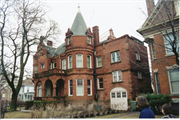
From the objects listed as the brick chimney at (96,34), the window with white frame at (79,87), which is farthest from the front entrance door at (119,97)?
the brick chimney at (96,34)

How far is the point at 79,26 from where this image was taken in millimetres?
24234

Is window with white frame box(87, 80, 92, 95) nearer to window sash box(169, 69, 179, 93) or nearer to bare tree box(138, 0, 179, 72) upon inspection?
bare tree box(138, 0, 179, 72)

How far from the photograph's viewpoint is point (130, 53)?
2017 cm

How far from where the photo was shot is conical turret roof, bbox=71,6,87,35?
23806 millimetres

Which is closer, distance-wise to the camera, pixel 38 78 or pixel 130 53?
pixel 130 53

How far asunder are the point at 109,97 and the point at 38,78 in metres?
12.1

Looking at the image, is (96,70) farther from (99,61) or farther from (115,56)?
(115,56)

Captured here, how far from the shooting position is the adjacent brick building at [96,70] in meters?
19.9

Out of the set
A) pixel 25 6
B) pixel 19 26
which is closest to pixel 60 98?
pixel 19 26

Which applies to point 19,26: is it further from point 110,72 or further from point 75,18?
point 110,72

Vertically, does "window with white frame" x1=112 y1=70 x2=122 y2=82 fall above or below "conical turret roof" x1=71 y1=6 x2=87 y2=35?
below

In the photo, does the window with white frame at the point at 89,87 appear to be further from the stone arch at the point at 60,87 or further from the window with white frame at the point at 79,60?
the stone arch at the point at 60,87

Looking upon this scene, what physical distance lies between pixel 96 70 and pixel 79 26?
7.32 m

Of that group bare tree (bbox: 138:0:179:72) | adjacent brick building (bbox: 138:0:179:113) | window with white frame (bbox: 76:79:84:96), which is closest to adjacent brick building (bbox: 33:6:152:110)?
window with white frame (bbox: 76:79:84:96)
